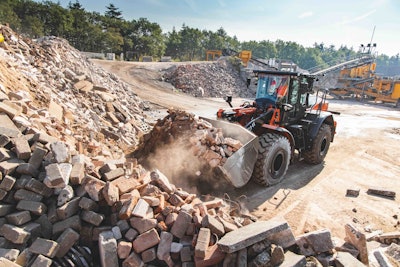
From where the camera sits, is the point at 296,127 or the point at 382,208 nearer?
the point at 382,208

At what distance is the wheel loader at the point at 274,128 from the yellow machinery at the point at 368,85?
20763 millimetres

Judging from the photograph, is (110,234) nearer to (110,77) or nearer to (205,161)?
(205,161)

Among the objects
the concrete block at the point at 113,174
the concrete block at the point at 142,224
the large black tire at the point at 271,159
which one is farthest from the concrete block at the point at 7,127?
the large black tire at the point at 271,159

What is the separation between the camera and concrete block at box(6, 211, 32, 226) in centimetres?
334

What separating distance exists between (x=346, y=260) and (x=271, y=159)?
273cm

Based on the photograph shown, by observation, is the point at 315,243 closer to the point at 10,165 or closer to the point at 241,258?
the point at 241,258

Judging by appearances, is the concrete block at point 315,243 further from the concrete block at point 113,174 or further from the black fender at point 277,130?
the black fender at point 277,130

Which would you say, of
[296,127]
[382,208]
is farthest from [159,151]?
[382,208]

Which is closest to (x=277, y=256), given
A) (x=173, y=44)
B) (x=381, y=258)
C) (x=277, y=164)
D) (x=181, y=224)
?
(x=181, y=224)

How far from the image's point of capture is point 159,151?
6031 millimetres

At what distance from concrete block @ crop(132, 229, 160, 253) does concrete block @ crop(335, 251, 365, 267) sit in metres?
2.29

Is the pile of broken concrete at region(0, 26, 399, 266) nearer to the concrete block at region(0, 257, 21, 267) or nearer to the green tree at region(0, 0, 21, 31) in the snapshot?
the concrete block at region(0, 257, 21, 267)

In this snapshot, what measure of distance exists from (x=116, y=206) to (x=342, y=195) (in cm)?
503

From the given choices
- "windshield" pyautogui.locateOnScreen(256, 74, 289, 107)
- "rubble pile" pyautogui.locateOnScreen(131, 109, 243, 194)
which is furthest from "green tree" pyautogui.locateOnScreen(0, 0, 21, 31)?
"windshield" pyautogui.locateOnScreen(256, 74, 289, 107)
